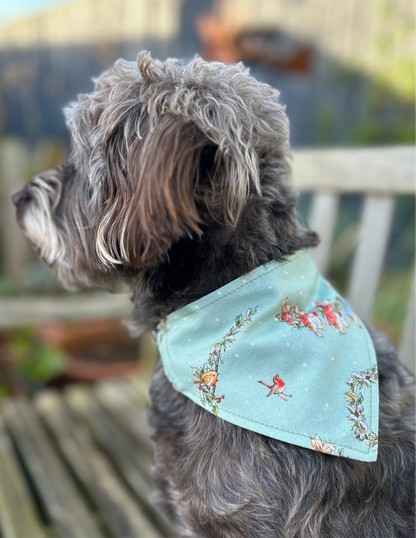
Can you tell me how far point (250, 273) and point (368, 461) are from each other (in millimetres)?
521

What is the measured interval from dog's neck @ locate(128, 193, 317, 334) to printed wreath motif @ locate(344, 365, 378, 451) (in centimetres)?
35

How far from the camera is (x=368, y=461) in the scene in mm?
1057

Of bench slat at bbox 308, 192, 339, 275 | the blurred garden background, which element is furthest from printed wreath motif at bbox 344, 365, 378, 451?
the blurred garden background

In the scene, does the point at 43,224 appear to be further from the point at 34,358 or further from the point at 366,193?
the point at 34,358

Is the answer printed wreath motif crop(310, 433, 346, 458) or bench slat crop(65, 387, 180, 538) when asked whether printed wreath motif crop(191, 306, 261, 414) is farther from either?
bench slat crop(65, 387, 180, 538)

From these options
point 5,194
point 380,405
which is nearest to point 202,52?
point 5,194

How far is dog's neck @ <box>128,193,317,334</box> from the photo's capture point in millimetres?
1143

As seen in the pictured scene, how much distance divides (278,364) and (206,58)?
125 inches

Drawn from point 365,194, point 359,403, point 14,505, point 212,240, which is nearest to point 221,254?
point 212,240

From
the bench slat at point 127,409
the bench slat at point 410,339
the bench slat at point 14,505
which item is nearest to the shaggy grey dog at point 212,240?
the bench slat at point 410,339

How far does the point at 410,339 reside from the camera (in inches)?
63.6

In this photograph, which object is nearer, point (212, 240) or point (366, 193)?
point (212, 240)

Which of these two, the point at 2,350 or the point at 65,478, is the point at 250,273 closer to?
the point at 65,478

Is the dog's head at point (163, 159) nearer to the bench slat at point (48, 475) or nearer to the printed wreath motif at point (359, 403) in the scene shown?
the printed wreath motif at point (359, 403)
